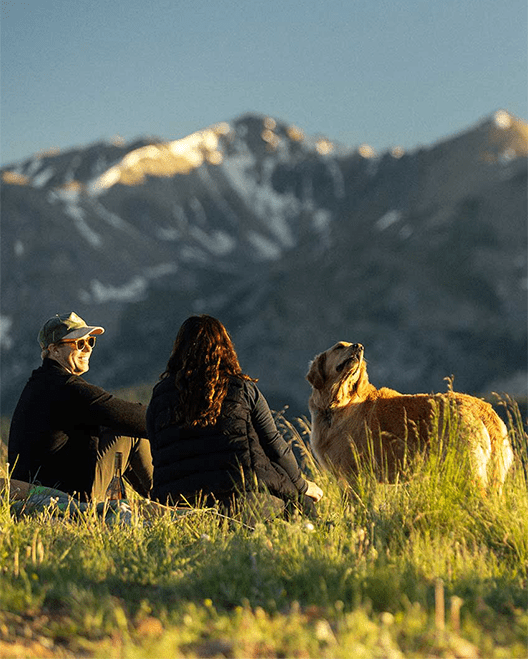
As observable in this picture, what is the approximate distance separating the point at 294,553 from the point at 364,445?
8.21 ft

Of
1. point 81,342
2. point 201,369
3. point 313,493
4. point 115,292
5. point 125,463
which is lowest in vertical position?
point 313,493

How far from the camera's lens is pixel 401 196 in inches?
7013

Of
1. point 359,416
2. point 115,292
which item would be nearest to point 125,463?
point 359,416

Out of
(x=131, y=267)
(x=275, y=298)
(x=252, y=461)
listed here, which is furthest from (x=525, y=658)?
(x=131, y=267)

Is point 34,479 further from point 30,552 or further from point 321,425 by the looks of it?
point 321,425

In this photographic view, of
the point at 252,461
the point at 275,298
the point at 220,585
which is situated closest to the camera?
the point at 220,585

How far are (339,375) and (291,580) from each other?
116 inches

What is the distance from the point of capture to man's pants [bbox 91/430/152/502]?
222 inches

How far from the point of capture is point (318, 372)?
22.1ft

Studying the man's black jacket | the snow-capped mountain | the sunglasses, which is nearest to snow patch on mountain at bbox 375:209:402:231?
the snow-capped mountain

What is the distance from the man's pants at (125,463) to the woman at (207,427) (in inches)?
23.5

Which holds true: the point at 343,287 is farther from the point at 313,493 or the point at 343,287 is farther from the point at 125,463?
the point at 313,493

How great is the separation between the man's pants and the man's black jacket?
0.16 ft

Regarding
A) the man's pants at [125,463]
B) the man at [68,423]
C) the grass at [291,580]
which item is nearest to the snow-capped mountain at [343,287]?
the man's pants at [125,463]
